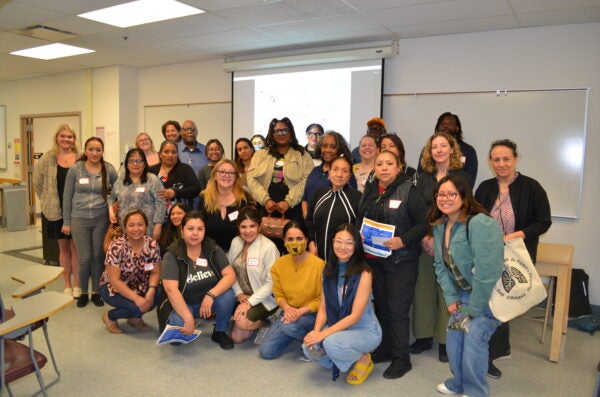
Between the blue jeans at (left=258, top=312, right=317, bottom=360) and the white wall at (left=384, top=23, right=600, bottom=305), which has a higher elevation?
the white wall at (left=384, top=23, right=600, bottom=305)

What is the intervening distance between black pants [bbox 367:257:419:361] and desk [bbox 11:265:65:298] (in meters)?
1.86

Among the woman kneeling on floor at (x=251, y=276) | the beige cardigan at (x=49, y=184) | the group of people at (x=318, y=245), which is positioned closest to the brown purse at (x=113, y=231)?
the group of people at (x=318, y=245)

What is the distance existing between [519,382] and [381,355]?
83 cm

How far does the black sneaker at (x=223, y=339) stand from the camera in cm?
309

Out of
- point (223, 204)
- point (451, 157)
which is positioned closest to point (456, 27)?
point (451, 157)

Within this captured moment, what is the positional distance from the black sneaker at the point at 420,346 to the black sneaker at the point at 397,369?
31 centimetres

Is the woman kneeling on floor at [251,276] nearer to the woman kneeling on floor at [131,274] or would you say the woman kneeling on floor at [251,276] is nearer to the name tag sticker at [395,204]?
the woman kneeling on floor at [131,274]

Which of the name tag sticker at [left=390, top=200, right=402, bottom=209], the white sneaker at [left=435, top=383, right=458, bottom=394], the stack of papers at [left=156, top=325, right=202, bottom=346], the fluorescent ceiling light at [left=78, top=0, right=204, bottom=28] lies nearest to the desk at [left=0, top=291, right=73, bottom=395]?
the stack of papers at [left=156, top=325, right=202, bottom=346]

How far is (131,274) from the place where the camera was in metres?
3.27

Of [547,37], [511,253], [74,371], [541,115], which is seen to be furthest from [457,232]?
[547,37]

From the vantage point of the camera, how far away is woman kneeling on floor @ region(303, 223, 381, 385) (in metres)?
2.59

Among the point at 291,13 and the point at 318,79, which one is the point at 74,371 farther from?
the point at 318,79

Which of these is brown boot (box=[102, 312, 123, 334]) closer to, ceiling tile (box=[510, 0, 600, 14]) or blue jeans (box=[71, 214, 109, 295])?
blue jeans (box=[71, 214, 109, 295])

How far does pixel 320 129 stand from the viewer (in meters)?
5.12
